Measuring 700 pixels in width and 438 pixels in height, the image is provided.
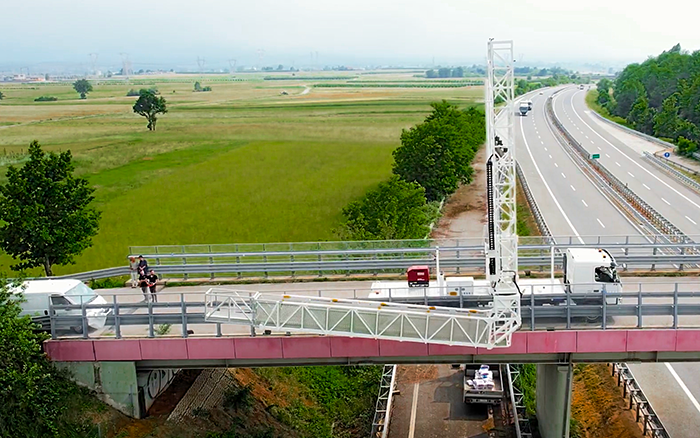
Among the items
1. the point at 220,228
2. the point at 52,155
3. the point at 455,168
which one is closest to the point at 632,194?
the point at 455,168

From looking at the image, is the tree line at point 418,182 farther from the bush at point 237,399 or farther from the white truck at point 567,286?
the white truck at point 567,286

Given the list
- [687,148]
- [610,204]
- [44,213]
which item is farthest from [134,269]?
[687,148]

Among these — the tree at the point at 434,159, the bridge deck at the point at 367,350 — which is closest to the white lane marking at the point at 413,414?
the bridge deck at the point at 367,350

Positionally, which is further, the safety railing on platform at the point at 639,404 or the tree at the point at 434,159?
the tree at the point at 434,159

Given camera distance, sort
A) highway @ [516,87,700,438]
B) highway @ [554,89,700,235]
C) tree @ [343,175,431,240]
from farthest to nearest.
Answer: highway @ [554,89,700,235] < tree @ [343,175,431,240] < highway @ [516,87,700,438]

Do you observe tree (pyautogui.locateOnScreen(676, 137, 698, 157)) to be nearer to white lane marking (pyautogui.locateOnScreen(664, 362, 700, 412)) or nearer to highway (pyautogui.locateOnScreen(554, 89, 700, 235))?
highway (pyautogui.locateOnScreen(554, 89, 700, 235))

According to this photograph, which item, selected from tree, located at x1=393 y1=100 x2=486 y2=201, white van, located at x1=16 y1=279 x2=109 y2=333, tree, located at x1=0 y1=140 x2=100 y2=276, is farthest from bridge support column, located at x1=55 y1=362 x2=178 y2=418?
tree, located at x1=393 y1=100 x2=486 y2=201
